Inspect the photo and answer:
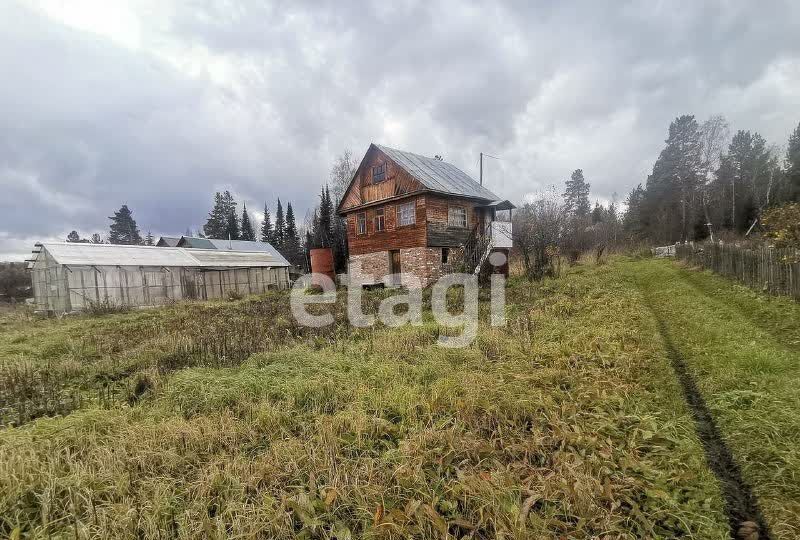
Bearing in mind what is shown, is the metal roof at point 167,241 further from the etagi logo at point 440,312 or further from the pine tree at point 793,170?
the pine tree at point 793,170

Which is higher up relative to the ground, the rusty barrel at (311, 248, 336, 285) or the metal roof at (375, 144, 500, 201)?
the metal roof at (375, 144, 500, 201)

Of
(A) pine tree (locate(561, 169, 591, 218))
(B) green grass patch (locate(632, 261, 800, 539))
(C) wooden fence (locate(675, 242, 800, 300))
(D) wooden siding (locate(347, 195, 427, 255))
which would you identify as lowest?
(B) green grass patch (locate(632, 261, 800, 539))

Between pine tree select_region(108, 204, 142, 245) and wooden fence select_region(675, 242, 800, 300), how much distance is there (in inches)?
3426

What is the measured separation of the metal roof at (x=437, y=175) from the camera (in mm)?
18769

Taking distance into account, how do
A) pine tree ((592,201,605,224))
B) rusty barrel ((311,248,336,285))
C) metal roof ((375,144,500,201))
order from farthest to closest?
1. pine tree ((592,201,605,224))
2. rusty barrel ((311,248,336,285))
3. metal roof ((375,144,500,201))

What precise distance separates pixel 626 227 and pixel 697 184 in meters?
9.96

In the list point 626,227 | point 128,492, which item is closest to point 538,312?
point 128,492

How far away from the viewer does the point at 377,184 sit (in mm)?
20547

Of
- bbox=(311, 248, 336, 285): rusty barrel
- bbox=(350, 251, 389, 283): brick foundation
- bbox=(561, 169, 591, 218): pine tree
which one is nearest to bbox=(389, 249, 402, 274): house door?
bbox=(350, 251, 389, 283): brick foundation

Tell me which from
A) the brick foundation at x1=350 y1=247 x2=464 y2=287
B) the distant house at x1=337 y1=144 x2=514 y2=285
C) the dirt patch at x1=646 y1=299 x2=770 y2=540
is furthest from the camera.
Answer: the distant house at x1=337 y1=144 x2=514 y2=285

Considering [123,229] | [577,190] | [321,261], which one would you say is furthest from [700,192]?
[123,229]

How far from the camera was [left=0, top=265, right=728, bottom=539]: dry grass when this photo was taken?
260cm

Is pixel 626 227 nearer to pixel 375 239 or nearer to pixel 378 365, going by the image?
pixel 375 239

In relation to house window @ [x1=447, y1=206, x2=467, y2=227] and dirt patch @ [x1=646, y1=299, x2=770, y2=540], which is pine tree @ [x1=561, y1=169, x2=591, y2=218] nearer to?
house window @ [x1=447, y1=206, x2=467, y2=227]
